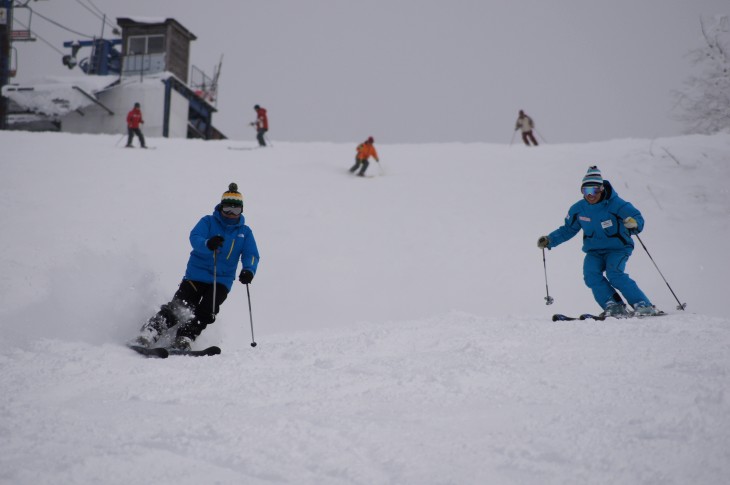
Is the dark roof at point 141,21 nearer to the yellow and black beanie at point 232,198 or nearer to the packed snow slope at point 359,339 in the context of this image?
the packed snow slope at point 359,339

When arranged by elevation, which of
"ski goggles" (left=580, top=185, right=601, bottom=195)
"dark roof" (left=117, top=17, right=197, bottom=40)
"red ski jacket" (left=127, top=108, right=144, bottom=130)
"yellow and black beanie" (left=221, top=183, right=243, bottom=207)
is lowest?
"yellow and black beanie" (left=221, top=183, right=243, bottom=207)

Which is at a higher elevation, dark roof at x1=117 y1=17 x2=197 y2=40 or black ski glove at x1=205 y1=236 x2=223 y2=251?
dark roof at x1=117 y1=17 x2=197 y2=40

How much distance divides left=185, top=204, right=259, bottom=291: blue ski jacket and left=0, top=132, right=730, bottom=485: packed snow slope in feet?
2.44

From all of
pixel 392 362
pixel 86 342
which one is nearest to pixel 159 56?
pixel 86 342

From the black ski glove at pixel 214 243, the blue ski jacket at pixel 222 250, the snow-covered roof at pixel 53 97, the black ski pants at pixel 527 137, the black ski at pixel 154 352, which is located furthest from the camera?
the snow-covered roof at pixel 53 97

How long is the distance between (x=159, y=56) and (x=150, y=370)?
28792 millimetres

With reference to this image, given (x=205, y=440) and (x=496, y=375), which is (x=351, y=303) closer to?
(x=496, y=375)

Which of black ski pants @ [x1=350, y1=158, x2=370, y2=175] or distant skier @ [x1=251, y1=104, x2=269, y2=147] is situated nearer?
black ski pants @ [x1=350, y1=158, x2=370, y2=175]

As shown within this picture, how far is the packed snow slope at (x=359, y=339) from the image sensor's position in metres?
2.32

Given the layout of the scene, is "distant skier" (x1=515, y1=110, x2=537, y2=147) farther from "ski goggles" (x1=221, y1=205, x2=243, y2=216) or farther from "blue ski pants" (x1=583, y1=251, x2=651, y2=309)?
"ski goggles" (x1=221, y1=205, x2=243, y2=216)

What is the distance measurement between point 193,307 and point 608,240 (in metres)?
4.43

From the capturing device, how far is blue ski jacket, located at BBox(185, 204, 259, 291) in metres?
5.50

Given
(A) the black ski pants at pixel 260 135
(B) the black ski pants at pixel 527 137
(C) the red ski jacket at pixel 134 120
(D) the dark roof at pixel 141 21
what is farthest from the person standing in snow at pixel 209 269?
(D) the dark roof at pixel 141 21

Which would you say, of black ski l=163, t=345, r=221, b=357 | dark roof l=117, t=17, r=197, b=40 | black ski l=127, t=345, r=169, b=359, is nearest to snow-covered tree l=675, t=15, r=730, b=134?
black ski l=163, t=345, r=221, b=357
